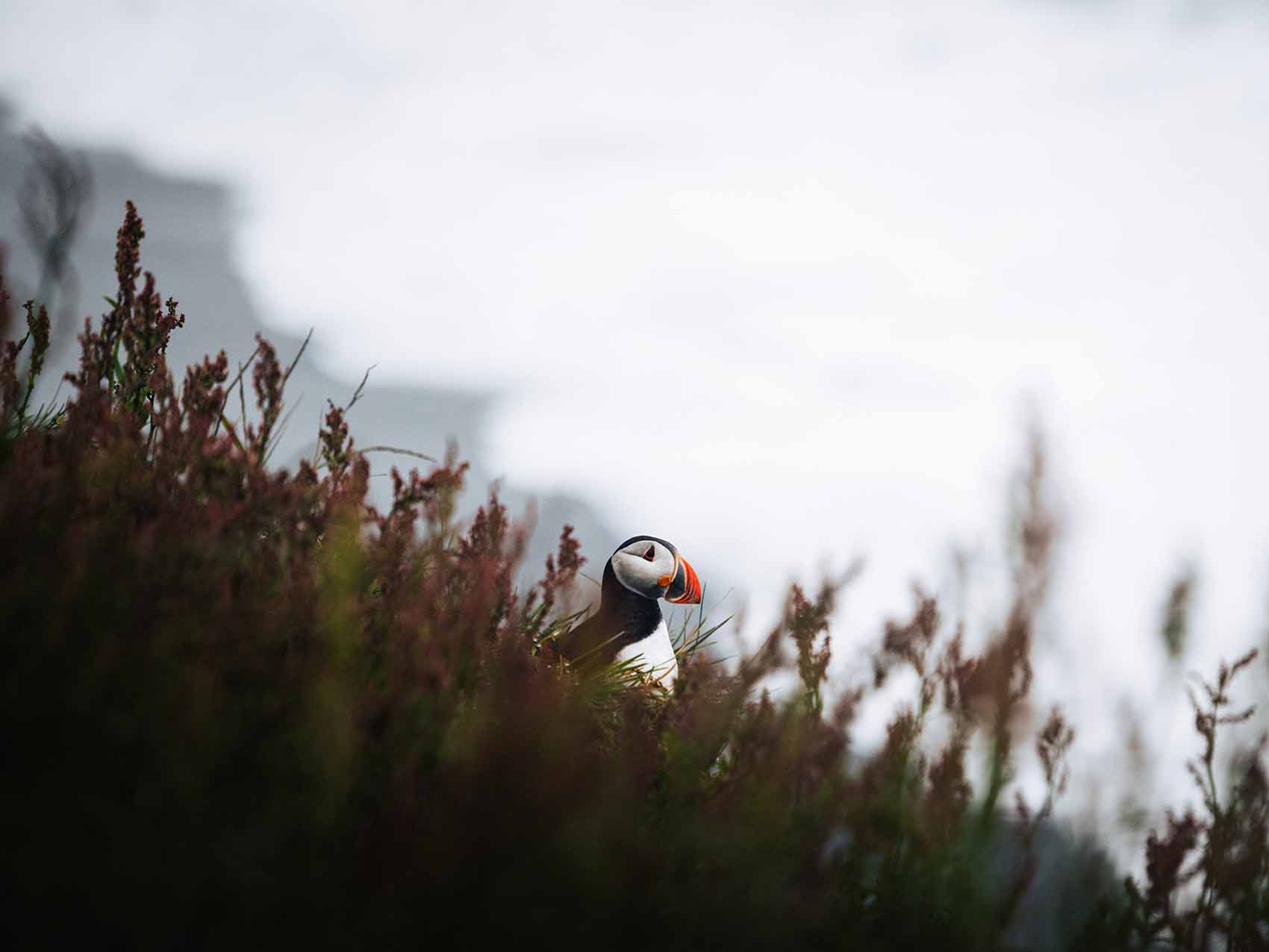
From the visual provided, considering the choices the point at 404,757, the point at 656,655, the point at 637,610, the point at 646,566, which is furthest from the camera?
the point at 646,566

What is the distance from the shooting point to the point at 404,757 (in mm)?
1713

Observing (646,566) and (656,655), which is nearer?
(656,655)

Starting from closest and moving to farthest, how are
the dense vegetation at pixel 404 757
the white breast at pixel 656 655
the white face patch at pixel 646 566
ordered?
1. the dense vegetation at pixel 404 757
2. the white breast at pixel 656 655
3. the white face patch at pixel 646 566

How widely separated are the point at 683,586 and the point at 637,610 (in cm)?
54

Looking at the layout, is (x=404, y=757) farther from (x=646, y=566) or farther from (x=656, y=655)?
(x=646, y=566)

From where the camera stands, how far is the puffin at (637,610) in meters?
4.26

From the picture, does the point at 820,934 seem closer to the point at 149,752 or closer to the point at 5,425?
the point at 149,752

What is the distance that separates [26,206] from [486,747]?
232 centimetres

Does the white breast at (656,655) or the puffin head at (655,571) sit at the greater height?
the puffin head at (655,571)

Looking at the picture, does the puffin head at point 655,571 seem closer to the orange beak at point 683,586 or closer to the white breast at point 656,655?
the orange beak at point 683,586

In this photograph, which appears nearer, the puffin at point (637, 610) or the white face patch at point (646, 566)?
the puffin at point (637, 610)

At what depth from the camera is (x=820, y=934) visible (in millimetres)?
1839

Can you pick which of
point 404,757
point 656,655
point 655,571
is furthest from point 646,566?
point 404,757

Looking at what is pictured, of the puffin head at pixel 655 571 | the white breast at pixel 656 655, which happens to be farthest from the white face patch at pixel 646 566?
the white breast at pixel 656 655
